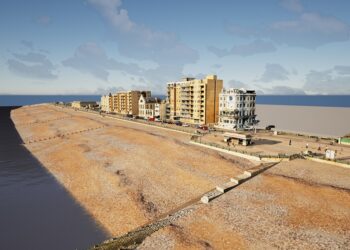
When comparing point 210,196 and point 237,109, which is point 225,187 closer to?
point 210,196

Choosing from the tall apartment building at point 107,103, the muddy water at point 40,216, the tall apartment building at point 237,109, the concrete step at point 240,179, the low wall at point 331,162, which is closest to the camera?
the muddy water at point 40,216

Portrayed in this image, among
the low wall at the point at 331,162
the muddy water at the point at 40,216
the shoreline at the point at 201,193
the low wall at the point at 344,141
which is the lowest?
the muddy water at the point at 40,216

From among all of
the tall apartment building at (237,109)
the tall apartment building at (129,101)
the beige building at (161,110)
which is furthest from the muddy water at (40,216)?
the tall apartment building at (129,101)

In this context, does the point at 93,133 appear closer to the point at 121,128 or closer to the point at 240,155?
the point at 121,128

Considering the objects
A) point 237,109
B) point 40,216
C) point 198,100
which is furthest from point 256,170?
point 198,100

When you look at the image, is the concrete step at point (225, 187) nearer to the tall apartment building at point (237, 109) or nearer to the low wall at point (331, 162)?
the low wall at point (331, 162)

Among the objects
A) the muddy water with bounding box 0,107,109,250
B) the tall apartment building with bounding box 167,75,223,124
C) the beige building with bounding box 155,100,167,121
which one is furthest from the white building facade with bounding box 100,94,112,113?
the muddy water with bounding box 0,107,109,250

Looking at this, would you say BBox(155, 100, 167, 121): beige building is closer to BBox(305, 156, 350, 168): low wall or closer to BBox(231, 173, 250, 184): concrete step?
BBox(305, 156, 350, 168): low wall
